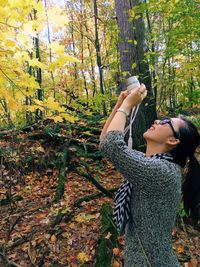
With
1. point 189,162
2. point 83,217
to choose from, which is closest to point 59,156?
point 83,217

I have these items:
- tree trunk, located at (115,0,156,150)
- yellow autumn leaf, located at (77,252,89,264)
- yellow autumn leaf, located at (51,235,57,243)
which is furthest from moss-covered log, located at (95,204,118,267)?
tree trunk, located at (115,0,156,150)

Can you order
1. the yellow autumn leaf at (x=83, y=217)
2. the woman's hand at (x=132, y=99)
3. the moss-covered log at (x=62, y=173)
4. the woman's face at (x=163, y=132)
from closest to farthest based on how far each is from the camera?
the woman's hand at (x=132, y=99) → the woman's face at (x=163, y=132) → the yellow autumn leaf at (x=83, y=217) → the moss-covered log at (x=62, y=173)

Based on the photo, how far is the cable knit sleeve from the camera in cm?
133

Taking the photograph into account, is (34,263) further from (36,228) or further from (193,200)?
(193,200)

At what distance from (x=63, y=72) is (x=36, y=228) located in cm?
1378

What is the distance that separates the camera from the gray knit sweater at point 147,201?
1.34 meters

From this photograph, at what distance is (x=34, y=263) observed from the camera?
318 centimetres

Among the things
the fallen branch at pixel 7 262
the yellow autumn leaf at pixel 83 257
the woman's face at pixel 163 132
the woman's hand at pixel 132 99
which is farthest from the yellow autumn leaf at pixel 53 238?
the woman's hand at pixel 132 99

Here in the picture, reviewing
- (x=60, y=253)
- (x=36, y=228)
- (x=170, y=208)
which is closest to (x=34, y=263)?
(x=60, y=253)

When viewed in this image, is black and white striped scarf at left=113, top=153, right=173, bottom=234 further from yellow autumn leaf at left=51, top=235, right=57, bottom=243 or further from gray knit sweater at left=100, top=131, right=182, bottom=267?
yellow autumn leaf at left=51, top=235, right=57, bottom=243

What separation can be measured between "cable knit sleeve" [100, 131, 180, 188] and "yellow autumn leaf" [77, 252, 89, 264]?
2.21 m

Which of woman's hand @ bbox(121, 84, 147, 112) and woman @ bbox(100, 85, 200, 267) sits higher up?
woman's hand @ bbox(121, 84, 147, 112)

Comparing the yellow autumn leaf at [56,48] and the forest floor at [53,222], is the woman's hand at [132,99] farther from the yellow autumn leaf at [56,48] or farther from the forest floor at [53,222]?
the forest floor at [53,222]

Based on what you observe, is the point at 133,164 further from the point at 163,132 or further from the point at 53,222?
the point at 53,222
